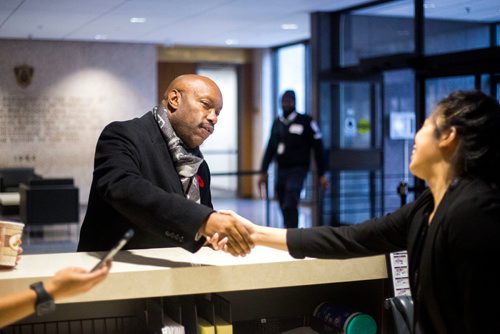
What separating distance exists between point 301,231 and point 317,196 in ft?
28.4

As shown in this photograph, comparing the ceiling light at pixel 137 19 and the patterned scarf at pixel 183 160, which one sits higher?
the ceiling light at pixel 137 19

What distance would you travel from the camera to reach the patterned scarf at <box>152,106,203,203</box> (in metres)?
2.60

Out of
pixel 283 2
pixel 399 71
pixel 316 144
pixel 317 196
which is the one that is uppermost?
pixel 283 2

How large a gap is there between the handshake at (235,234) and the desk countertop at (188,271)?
42 millimetres

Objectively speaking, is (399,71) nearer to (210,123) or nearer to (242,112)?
(242,112)

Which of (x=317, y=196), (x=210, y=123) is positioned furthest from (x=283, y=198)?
(x=210, y=123)

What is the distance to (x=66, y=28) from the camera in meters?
12.7

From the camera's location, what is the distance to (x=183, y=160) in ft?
8.55

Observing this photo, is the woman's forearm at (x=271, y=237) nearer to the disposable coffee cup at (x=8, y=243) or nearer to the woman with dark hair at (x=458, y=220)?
the woman with dark hair at (x=458, y=220)

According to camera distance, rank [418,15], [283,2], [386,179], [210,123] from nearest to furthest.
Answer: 1. [210,123]
2. [418,15]
3. [283,2]
4. [386,179]

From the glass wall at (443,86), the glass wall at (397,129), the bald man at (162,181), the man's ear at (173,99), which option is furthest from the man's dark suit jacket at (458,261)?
the glass wall at (397,129)

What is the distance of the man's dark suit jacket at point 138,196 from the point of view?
2178 millimetres

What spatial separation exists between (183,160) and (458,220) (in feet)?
3.77

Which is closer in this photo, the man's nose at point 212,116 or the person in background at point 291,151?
the man's nose at point 212,116
